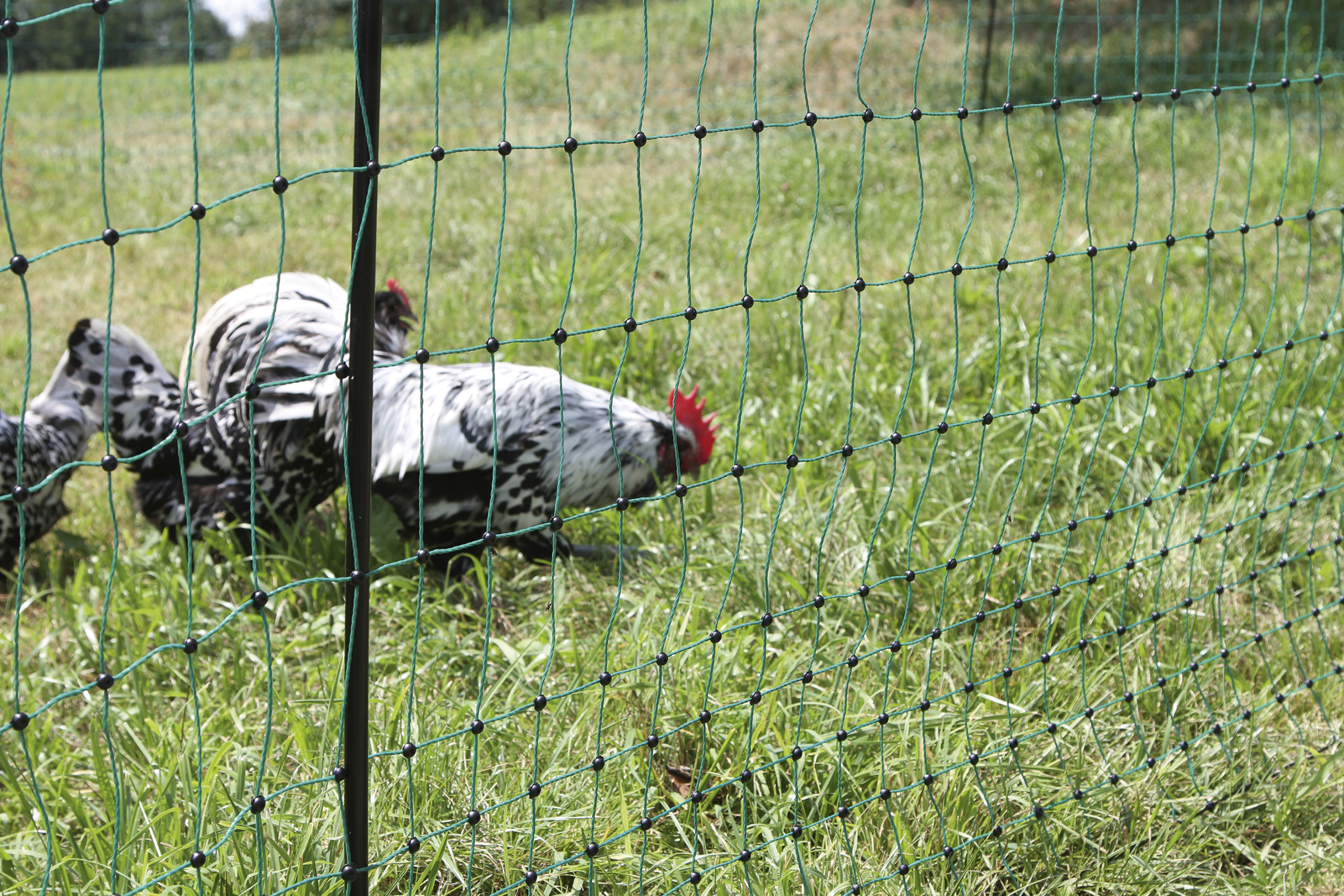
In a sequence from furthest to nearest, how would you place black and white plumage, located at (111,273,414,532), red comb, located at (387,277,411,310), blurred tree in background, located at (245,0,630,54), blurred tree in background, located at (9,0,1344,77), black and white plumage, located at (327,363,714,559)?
blurred tree in background, located at (245,0,630,54) < blurred tree in background, located at (9,0,1344,77) < red comb, located at (387,277,411,310) < black and white plumage, located at (111,273,414,532) < black and white plumage, located at (327,363,714,559)

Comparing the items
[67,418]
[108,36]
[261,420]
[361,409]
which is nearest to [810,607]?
[361,409]

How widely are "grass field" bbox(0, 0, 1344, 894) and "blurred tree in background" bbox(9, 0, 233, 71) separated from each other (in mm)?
8015

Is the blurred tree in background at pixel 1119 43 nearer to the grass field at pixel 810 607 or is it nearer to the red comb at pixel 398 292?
the grass field at pixel 810 607

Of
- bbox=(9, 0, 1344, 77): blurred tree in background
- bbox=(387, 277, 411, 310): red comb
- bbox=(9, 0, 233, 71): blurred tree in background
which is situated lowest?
bbox=(387, 277, 411, 310): red comb

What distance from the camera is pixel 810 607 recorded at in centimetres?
236

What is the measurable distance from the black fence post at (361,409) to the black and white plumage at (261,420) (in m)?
1.56

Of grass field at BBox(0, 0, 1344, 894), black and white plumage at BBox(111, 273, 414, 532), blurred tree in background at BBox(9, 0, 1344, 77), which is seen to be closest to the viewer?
grass field at BBox(0, 0, 1344, 894)

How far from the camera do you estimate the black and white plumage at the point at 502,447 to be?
2914 mm

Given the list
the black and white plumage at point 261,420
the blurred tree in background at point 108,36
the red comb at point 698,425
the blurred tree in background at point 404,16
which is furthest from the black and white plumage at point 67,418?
the blurred tree in background at point 404,16

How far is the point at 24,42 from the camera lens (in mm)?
13562

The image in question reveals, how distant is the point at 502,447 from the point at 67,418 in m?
1.54

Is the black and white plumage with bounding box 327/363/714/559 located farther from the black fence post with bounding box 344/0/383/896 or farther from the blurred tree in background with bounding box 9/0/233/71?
the blurred tree in background with bounding box 9/0/233/71

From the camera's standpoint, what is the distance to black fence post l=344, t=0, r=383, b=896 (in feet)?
4.59

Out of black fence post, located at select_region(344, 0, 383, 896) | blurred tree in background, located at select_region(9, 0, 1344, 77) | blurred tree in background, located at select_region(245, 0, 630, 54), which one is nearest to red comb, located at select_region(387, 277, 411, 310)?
black fence post, located at select_region(344, 0, 383, 896)
